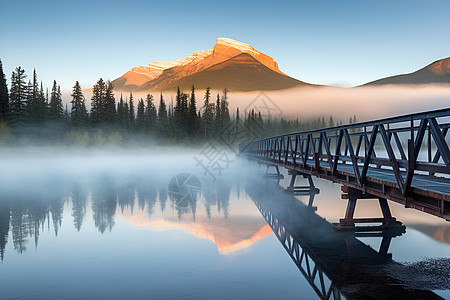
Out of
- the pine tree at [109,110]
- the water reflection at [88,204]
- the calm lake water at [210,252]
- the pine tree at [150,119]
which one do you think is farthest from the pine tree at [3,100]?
the calm lake water at [210,252]

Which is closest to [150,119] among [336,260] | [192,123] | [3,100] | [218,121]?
[192,123]

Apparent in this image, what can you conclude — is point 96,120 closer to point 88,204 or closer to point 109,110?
point 109,110

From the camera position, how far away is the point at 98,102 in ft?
315

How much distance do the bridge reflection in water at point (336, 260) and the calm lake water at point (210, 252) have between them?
0.03m

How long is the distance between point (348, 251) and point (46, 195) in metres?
21.4

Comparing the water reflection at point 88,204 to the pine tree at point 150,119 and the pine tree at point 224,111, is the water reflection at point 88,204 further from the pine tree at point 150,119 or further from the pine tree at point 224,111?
the pine tree at point 224,111

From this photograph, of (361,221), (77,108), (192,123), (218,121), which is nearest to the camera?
(361,221)

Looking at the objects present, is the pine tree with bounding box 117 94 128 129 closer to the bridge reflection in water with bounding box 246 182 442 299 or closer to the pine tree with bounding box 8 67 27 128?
the pine tree with bounding box 8 67 27 128

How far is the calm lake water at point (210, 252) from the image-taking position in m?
7.83

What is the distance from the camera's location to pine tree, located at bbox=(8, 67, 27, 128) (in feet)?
258

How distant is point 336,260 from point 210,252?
370 cm

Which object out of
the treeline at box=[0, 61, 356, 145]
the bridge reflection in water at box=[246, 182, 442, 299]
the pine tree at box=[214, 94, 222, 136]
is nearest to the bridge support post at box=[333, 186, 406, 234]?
the bridge reflection in water at box=[246, 182, 442, 299]

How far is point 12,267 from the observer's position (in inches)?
370

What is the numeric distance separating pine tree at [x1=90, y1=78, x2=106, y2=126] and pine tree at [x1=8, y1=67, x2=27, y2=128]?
1739 cm
